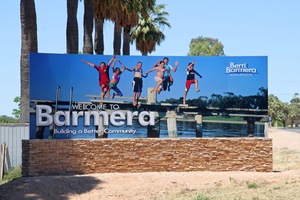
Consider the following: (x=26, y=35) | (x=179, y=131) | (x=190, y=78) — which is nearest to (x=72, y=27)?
Answer: (x=26, y=35)

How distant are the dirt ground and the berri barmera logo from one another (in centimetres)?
330

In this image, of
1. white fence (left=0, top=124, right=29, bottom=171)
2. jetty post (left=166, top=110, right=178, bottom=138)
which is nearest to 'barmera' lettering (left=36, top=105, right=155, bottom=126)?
jetty post (left=166, top=110, right=178, bottom=138)

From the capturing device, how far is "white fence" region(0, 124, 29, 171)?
786 inches

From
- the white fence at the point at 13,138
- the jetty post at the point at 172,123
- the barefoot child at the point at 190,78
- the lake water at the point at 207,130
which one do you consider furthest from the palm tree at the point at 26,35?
the barefoot child at the point at 190,78

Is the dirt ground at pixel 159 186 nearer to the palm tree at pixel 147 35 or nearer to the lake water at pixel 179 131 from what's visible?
the lake water at pixel 179 131

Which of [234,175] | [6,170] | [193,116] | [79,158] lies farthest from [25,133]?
[234,175]

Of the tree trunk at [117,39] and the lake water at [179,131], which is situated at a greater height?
the tree trunk at [117,39]

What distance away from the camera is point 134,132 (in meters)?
18.4

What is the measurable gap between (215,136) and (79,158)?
174 inches

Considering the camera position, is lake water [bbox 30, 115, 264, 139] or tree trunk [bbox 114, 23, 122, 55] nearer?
lake water [bbox 30, 115, 264, 139]

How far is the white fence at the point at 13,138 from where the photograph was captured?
19953 millimetres

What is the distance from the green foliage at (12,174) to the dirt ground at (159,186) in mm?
1887

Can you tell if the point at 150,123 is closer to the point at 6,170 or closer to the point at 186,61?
the point at 186,61

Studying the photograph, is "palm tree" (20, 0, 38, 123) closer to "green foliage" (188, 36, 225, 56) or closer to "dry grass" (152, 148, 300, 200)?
"dry grass" (152, 148, 300, 200)
